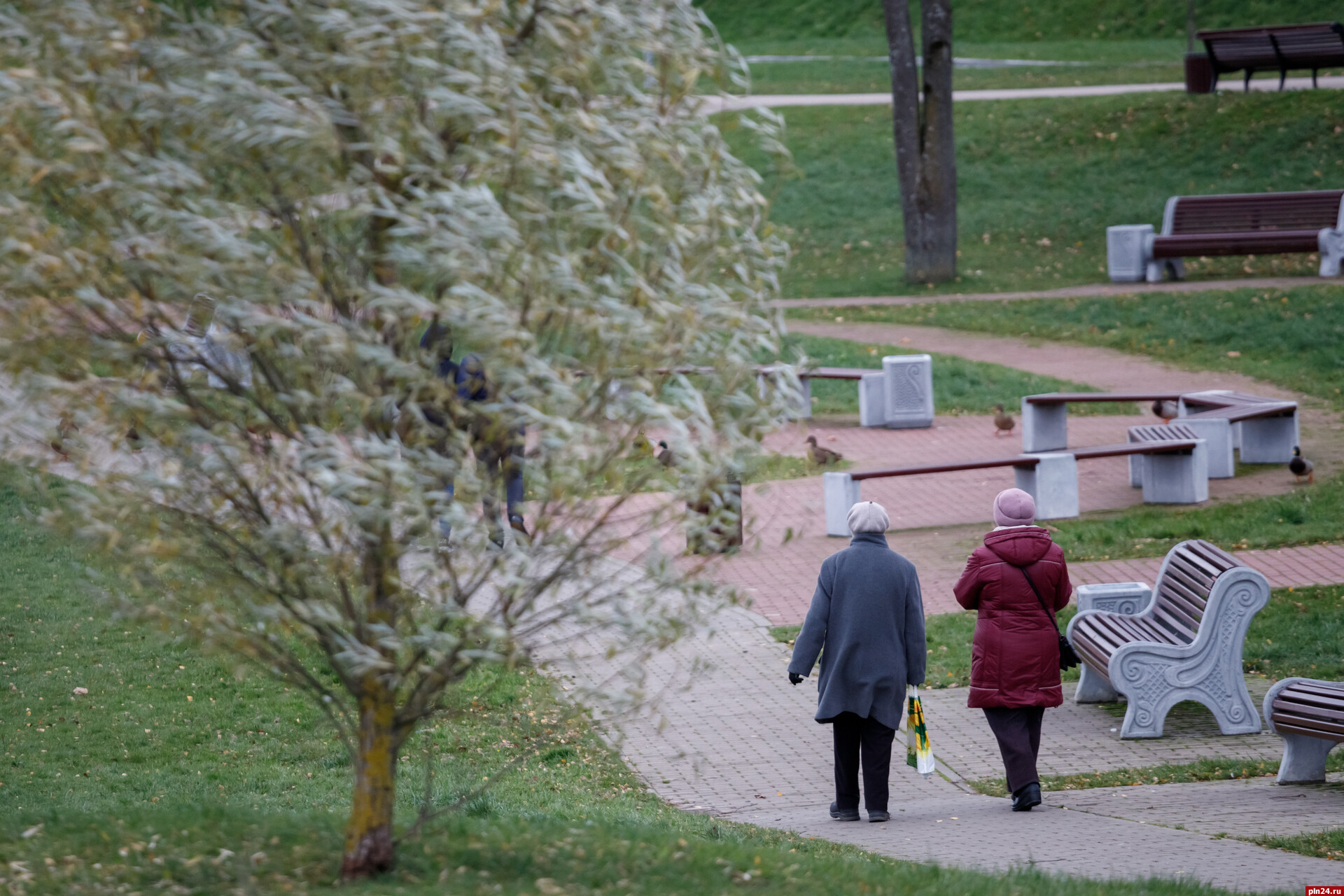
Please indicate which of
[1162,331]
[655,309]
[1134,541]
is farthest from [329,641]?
[1162,331]

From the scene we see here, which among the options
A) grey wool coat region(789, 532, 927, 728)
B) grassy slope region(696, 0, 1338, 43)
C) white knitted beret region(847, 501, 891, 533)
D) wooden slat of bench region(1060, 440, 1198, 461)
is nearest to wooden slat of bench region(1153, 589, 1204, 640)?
grey wool coat region(789, 532, 927, 728)

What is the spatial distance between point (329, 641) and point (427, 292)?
1171 mm

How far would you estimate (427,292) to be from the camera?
4.36 meters

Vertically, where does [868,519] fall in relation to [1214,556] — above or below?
above

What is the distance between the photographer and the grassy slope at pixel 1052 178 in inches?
997

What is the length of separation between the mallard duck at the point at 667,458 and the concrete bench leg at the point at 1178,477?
9655mm

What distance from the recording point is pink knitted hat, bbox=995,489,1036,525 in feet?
24.0

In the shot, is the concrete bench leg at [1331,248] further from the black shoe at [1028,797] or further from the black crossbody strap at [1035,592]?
the black shoe at [1028,797]

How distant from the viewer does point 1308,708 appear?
6977 mm

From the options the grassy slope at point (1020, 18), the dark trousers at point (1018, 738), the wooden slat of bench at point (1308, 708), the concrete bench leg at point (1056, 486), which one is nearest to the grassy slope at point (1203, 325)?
the concrete bench leg at point (1056, 486)

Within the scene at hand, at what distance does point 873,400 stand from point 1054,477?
4.60 m

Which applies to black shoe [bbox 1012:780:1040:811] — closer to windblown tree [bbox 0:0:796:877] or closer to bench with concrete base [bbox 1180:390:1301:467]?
windblown tree [bbox 0:0:796:877]

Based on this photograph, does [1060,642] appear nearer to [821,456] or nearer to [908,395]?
[821,456]

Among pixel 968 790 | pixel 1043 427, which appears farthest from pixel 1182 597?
pixel 1043 427
